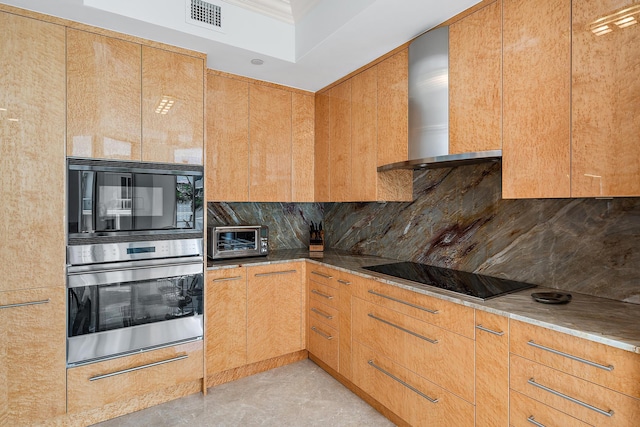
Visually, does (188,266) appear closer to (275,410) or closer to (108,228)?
(108,228)

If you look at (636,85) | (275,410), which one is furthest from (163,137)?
(636,85)

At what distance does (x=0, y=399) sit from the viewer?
6.29 feet

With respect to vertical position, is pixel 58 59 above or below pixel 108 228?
above

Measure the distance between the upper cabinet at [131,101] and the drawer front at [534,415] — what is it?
2382 millimetres

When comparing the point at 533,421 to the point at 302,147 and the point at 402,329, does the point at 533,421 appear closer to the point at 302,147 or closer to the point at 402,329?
the point at 402,329

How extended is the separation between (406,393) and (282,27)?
2708 mm

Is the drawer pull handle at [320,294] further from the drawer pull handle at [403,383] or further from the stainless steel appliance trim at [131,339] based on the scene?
the stainless steel appliance trim at [131,339]

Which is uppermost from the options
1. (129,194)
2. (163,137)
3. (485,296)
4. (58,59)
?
(58,59)

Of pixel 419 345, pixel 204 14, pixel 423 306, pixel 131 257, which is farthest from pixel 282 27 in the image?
pixel 419 345

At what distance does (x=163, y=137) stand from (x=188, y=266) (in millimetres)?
935

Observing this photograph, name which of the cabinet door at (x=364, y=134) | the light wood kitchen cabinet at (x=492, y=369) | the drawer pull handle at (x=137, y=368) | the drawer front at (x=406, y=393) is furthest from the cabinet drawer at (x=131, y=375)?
the light wood kitchen cabinet at (x=492, y=369)

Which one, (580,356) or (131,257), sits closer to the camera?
(580,356)

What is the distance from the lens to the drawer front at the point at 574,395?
121 centimetres

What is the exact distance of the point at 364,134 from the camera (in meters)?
2.81
